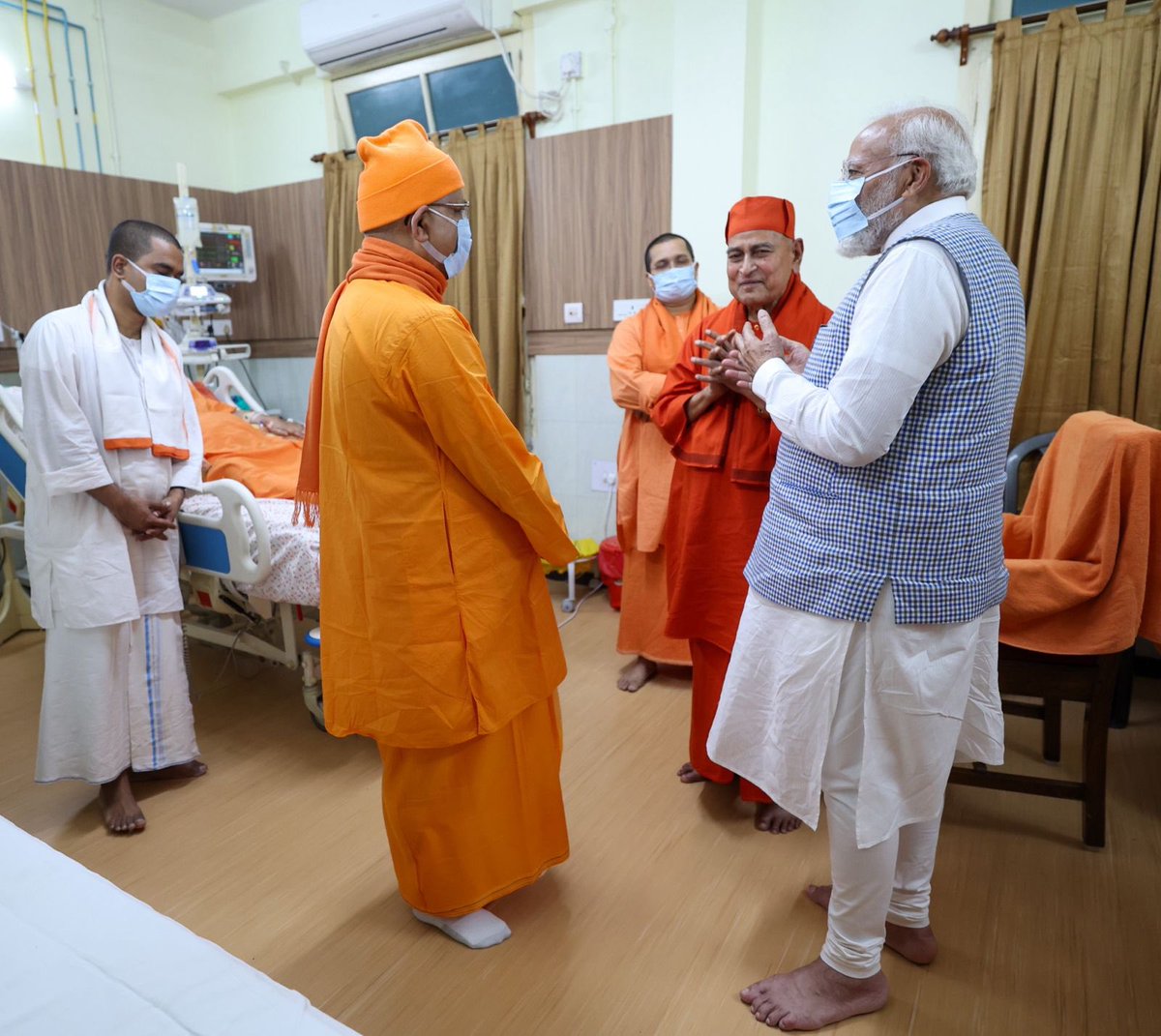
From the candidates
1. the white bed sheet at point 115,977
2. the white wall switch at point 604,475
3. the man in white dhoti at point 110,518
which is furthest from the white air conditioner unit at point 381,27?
the white bed sheet at point 115,977

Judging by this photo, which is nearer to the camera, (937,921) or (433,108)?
(937,921)

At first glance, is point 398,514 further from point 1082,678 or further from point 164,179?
point 164,179

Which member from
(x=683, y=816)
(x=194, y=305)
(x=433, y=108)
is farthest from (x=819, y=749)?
(x=433, y=108)

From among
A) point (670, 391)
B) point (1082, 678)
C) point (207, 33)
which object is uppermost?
point (207, 33)

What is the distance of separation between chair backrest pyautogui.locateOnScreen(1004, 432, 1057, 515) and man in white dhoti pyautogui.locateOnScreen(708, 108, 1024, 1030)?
1.53 meters

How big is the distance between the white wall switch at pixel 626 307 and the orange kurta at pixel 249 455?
5.21 feet

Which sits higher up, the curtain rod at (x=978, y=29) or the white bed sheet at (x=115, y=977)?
the curtain rod at (x=978, y=29)

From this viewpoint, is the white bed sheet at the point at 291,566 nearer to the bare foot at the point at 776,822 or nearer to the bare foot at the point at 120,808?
the bare foot at the point at 120,808

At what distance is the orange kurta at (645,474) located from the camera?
293 cm

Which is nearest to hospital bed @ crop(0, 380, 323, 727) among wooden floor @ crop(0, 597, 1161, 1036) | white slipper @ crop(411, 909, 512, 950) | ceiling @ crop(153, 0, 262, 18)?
wooden floor @ crop(0, 597, 1161, 1036)

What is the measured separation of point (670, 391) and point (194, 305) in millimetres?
2975

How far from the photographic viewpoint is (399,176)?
1446 mm

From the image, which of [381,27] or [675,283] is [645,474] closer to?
[675,283]

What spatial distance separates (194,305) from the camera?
395cm
